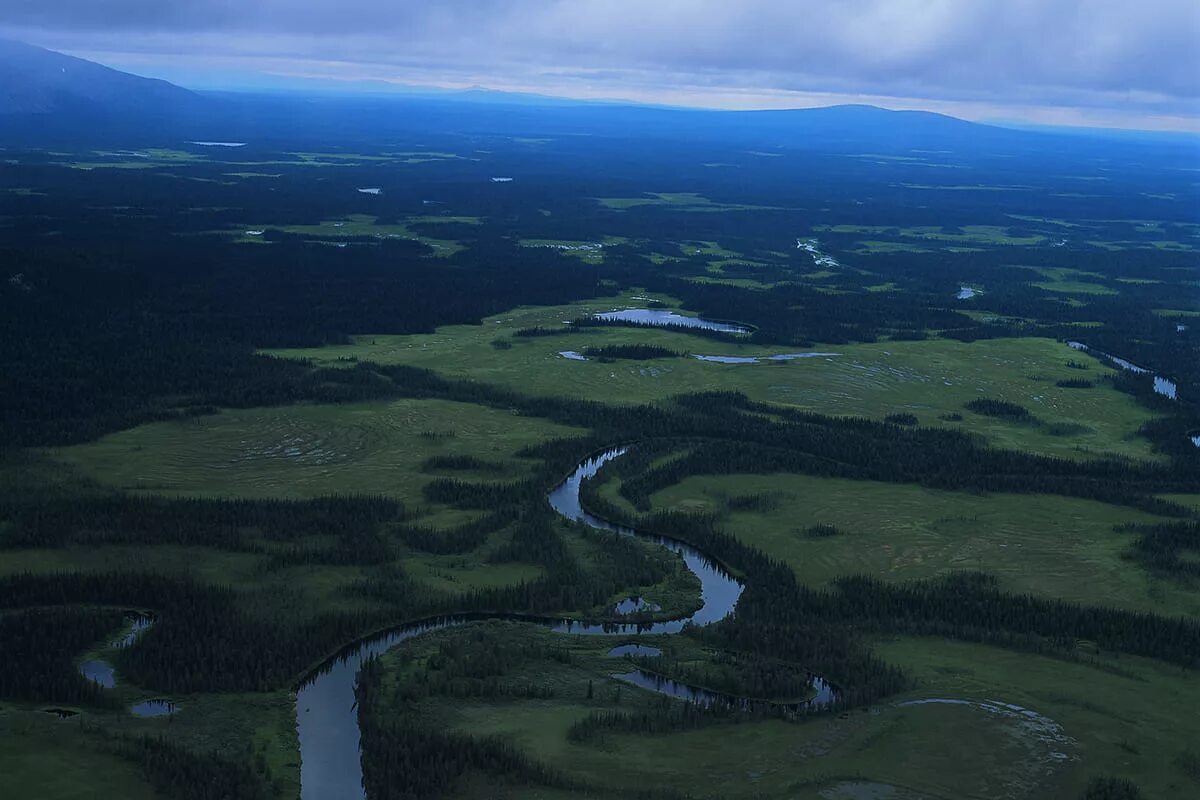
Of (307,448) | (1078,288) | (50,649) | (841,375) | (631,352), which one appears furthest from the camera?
(1078,288)

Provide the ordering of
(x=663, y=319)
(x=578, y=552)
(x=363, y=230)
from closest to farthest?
1. (x=578, y=552)
2. (x=663, y=319)
3. (x=363, y=230)

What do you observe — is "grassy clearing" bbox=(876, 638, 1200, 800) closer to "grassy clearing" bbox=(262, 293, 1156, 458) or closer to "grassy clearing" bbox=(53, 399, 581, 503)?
"grassy clearing" bbox=(53, 399, 581, 503)

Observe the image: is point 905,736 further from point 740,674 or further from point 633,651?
point 633,651

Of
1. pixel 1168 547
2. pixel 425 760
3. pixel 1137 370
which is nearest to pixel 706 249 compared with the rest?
pixel 1137 370

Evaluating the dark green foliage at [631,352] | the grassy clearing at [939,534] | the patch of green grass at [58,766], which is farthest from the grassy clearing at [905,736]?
the dark green foliage at [631,352]

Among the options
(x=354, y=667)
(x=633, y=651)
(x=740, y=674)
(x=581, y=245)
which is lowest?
(x=354, y=667)
